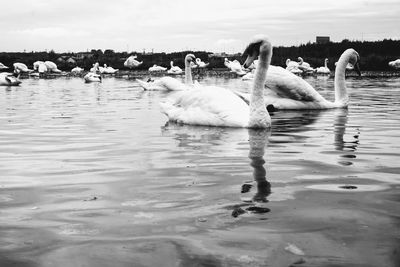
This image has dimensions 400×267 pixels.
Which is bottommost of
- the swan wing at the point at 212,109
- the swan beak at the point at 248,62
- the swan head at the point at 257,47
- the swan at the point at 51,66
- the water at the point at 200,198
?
the swan at the point at 51,66

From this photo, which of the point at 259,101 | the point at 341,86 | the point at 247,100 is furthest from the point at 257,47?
the point at 341,86

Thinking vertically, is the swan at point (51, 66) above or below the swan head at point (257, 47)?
below

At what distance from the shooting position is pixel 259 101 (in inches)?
392

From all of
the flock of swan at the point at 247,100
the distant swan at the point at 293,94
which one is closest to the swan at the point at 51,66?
the distant swan at the point at 293,94

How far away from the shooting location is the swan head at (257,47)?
10.2 metres

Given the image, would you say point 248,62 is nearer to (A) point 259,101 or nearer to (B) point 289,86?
(A) point 259,101

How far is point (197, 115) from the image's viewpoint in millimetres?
10328

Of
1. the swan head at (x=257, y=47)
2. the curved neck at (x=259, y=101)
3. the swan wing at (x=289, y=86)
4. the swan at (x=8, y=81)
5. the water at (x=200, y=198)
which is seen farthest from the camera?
the swan at (x=8, y=81)

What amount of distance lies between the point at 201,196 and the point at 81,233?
1.32 metres

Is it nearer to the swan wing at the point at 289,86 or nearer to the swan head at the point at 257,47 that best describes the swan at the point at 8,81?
the swan wing at the point at 289,86

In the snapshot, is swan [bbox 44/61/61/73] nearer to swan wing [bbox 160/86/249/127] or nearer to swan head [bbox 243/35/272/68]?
swan wing [bbox 160/86/249/127]

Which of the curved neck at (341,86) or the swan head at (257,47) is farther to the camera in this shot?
the curved neck at (341,86)

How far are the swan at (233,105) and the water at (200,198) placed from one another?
1.05 feet

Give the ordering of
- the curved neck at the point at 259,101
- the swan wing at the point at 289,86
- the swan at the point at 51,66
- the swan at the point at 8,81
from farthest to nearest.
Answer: the swan at the point at 51,66
the swan at the point at 8,81
the swan wing at the point at 289,86
the curved neck at the point at 259,101
